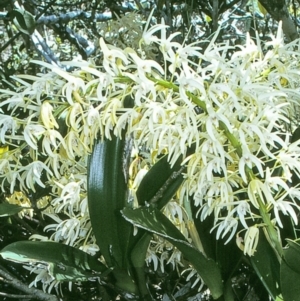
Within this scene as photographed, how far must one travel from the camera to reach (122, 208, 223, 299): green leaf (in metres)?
0.61

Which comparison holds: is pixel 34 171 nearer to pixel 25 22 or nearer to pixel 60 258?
pixel 60 258

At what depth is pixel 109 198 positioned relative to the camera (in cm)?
70

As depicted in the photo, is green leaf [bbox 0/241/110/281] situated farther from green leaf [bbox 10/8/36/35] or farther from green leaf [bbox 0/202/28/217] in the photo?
green leaf [bbox 10/8/36/35]

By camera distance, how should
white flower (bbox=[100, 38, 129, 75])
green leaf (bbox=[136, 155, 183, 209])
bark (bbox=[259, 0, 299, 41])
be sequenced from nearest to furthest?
1. white flower (bbox=[100, 38, 129, 75])
2. green leaf (bbox=[136, 155, 183, 209])
3. bark (bbox=[259, 0, 299, 41])

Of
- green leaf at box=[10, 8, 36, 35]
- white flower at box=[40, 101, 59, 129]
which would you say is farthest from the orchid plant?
green leaf at box=[10, 8, 36, 35]

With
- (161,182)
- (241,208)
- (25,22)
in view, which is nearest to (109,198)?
(161,182)

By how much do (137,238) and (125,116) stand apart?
0.19 metres

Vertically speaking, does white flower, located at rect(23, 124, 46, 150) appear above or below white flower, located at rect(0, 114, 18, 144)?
below

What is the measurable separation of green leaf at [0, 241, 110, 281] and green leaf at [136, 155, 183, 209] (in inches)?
4.7

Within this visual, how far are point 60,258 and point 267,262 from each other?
0.91ft

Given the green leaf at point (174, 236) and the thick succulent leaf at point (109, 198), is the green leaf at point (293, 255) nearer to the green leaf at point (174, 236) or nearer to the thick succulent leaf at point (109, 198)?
the green leaf at point (174, 236)

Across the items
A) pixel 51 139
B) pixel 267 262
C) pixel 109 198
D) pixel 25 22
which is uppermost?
pixel 25 22

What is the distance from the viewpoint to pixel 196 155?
608 millimetres

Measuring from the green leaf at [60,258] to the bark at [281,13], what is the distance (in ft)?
1.86
